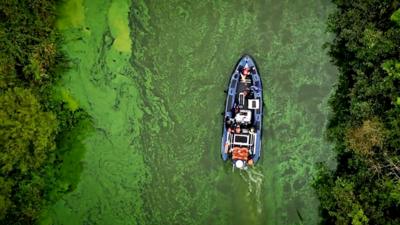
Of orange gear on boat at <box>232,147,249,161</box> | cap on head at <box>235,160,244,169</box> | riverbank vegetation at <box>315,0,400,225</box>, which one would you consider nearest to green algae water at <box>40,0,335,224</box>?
cap on head at <box>235,160,244,169</box>

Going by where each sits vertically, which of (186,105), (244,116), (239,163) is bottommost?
(239,163)

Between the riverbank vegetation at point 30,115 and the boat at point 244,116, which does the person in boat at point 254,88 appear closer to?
the boat at point 244,116

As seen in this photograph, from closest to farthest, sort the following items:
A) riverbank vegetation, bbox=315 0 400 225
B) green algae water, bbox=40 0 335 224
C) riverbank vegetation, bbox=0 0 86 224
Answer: riverbank vegetation, bbox=315 0 400 225 < riverbank vegetation, bbox=0 0 86 224 < green algae water, bbox=40 0 335 224

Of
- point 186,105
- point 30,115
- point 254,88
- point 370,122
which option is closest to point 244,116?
point 254,88

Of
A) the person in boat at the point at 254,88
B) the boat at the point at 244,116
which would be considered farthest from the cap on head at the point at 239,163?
the person in boat at the point at 254,88

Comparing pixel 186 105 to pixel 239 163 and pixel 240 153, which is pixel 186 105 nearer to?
pixel 240 153

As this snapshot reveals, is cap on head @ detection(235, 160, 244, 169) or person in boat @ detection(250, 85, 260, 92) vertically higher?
person in boat @ detection(250, 85, 260, 92)

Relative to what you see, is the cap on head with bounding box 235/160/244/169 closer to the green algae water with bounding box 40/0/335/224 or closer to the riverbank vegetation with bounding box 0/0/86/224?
the green algae water with bounding box 40/0/335/224
